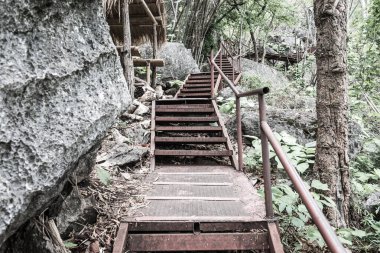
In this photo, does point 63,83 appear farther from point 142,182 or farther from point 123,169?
point 123,169

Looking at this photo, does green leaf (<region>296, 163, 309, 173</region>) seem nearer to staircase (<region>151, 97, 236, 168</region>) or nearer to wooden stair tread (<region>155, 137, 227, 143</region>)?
staircase (<region>151, 97, 236, 168</region>)

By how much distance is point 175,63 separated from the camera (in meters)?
12.2

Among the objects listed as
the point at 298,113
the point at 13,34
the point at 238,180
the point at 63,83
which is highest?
the point at 13,34

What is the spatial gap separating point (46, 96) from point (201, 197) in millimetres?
1925

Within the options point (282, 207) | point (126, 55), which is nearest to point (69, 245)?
point (282, 207)

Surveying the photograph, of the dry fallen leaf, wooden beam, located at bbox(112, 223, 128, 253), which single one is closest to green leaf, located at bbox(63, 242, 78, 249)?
the dry fallen leaf

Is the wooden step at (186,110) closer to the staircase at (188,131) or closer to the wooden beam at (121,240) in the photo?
the staircase at (188,131)

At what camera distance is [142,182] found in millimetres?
3537

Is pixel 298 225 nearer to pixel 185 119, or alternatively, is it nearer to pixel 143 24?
pixel 185 119

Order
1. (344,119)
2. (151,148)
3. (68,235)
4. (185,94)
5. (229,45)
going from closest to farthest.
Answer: (68,235), (344,119), (151,148), (185,94), (229,45)

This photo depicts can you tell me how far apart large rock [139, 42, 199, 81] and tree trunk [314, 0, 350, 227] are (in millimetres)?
8973

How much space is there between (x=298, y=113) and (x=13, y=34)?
4929 millimetres

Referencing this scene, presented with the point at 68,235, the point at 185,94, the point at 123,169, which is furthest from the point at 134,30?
the point at 68,235

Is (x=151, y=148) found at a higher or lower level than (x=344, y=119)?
lower
